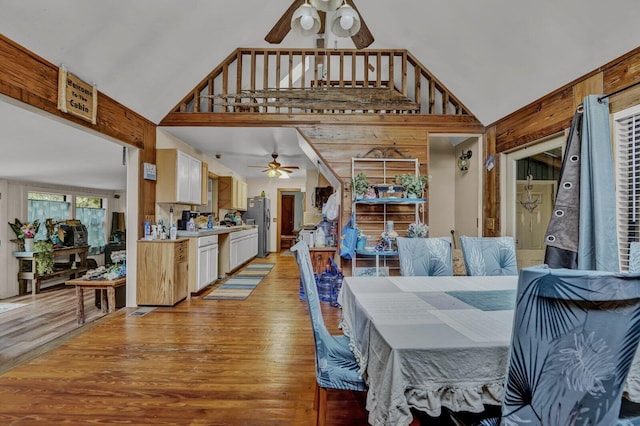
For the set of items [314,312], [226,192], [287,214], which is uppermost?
[226,192]

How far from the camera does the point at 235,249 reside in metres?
6.16

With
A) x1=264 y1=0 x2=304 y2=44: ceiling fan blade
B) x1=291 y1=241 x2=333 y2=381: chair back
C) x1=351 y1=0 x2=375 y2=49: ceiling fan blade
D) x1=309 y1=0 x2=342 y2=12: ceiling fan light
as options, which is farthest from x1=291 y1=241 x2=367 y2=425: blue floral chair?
x1=351 y1=0 x2=375 y2=49: ceiling fan blade

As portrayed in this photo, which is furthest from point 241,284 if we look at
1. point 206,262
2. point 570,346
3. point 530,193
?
point 570,346

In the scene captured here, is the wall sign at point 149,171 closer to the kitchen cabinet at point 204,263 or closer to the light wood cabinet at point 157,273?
the light wood cabinet at point 157,273

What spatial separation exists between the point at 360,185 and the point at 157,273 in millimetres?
2730

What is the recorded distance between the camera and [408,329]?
46.8 inches

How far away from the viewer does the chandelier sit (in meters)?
2.12

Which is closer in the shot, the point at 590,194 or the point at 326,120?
the point at 590,194

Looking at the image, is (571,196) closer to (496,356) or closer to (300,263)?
(496,356)

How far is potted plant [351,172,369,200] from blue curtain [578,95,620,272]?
7.81 ft

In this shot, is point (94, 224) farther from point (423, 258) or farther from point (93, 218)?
point (423, 258)

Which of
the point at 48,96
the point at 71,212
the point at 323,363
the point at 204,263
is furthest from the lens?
the point at 71,212

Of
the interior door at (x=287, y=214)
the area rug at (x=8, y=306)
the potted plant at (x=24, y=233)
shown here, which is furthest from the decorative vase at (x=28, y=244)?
the interior door at (x=287, y=214)

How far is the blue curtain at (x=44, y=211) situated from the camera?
6.25 m
